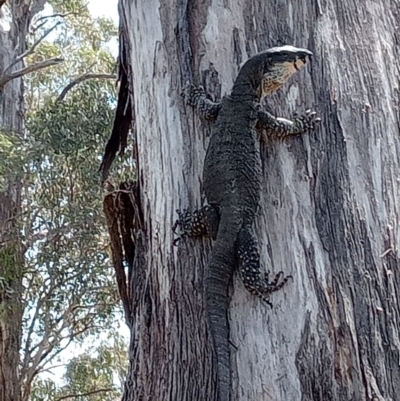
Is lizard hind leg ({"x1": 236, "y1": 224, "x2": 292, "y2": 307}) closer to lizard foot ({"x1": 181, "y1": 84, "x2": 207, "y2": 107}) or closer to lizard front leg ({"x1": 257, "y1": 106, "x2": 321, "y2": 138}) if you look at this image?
lizard front leg ({"x1": 257, "y1": 106, "x2": 321, "y2": 138})

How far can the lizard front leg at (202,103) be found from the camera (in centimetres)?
243

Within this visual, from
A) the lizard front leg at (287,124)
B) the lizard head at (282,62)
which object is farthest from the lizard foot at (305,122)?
the lizard head at (282,62)

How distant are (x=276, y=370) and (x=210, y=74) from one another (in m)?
1.02

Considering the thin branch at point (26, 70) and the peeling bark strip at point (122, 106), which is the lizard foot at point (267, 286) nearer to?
the peeling bark strip at point (122, 106)

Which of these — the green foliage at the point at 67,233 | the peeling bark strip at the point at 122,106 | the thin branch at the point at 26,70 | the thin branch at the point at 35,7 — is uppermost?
the thin branch at the point at 35,7

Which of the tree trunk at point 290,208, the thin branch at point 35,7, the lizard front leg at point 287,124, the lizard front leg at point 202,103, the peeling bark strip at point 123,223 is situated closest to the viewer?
the tree trunk at point 290,208

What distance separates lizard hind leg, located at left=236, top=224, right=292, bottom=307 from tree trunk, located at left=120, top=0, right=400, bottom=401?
0.02 m

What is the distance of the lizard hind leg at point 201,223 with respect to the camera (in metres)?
2.29

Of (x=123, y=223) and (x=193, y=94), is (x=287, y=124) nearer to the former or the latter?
(x=193, y=94)

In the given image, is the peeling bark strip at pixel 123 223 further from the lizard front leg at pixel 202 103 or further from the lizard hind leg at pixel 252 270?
the lizard hind leg at pixel 252 270

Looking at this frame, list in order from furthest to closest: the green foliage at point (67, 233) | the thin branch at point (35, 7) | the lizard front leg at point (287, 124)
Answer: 1. the thin branch at point (35, 7)
2. the green foliage at point (67, 233)
3. the lizard front leg at point (287, 124)

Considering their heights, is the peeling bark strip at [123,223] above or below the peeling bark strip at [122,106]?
below

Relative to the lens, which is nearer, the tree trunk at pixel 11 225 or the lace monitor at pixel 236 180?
the lace monitor at pixel 236 180

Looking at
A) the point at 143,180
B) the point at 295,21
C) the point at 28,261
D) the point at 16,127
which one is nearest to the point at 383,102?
the point at 295,21
